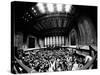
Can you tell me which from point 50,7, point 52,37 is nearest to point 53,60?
point 52,37

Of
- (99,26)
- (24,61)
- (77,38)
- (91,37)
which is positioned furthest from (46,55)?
(99,26)

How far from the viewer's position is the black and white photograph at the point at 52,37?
19.1 feet

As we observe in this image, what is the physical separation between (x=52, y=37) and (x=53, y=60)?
1.96ft

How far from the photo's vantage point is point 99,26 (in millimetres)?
7047

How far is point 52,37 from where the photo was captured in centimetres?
626

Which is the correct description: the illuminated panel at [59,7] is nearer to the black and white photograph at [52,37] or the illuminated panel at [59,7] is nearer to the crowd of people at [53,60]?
the black and white photograph at [52,37]

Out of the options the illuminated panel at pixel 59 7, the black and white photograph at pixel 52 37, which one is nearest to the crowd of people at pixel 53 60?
the black and white photograph at pixel 52 37

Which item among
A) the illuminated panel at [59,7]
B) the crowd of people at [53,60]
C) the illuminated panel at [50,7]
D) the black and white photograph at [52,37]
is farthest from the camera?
the illuminated panel at [59,7]

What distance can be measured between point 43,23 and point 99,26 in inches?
72.7

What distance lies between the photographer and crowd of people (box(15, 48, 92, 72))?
19.6 ft

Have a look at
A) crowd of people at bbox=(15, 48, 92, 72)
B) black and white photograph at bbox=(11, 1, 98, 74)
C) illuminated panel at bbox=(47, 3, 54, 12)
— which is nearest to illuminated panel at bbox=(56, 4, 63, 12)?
black and white photograph at bbox=(11, 1, 98, 74)

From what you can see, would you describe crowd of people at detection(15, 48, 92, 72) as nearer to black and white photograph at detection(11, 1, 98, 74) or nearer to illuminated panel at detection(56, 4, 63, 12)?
black and white photograph at detection(11, 1, 98, 74)

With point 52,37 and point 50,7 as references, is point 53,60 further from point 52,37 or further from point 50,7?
point 50,7

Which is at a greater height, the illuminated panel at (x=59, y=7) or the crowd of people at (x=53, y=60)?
Result: the illuminated panel at (x=59, y=7)
